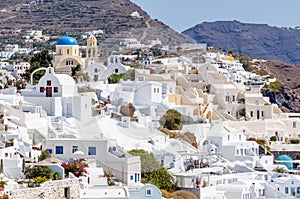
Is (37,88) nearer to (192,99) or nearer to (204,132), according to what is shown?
(204,132)

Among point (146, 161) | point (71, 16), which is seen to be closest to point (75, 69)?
point (146, 161)

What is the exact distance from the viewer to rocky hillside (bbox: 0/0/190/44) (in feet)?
410

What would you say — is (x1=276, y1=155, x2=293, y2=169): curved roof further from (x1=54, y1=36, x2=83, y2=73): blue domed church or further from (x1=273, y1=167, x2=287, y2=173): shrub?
(x1=54, y1=36, x2=83, y2=73): blue domed church

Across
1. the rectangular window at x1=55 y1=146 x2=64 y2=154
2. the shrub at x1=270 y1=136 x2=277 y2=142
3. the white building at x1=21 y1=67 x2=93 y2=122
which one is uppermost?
the white building at x1=21 y1=67 x2=93 y2=122

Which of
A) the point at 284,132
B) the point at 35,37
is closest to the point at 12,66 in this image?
the point at 284,132

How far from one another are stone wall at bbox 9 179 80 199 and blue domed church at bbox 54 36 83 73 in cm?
2719

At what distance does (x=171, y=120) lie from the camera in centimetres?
4697

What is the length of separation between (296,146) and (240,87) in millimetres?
10649

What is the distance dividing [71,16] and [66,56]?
252 ft

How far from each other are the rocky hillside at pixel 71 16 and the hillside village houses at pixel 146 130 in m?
58.6

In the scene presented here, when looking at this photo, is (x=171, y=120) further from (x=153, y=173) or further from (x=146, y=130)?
(x=153, y=173)

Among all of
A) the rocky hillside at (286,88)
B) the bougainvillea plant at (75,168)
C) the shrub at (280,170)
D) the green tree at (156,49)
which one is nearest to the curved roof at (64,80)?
the shrub at (280,170)

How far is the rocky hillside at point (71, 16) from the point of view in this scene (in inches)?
4924

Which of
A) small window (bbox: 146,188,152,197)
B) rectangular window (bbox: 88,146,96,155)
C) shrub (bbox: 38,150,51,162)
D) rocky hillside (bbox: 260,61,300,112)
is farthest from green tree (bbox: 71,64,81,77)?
small window (bbox: 146,188,152,197)
